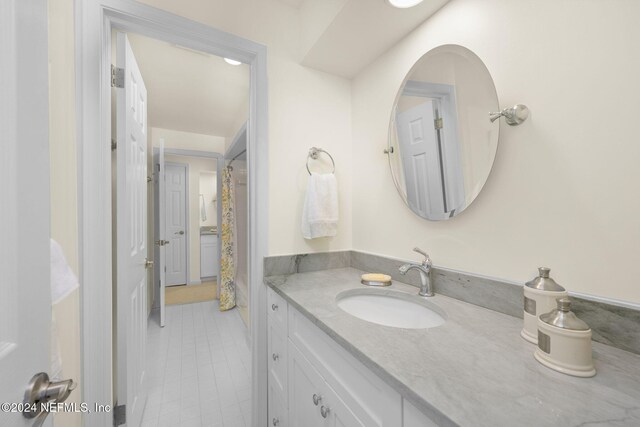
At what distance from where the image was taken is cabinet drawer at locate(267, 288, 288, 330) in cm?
110

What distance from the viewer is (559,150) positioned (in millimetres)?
721

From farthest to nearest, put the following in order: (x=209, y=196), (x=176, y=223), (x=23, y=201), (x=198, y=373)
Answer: (x=209, y=196) → (x=176, y=223) → (x=198, y=373) → (x=23, y=201)

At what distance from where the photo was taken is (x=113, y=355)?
1.18 meters

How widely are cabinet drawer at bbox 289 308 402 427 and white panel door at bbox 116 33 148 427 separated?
2.92 feet

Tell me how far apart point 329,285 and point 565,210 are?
0.87 meters

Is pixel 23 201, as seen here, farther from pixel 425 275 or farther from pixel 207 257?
pixel 207 257

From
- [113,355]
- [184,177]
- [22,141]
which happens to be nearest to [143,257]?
[113,355]

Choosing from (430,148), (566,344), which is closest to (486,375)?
(566,344)

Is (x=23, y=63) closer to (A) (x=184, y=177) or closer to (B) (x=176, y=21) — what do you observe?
(B) (x=176, y=21)

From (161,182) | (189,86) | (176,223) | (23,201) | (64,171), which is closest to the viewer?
(23,201)

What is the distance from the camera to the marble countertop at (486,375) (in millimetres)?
407

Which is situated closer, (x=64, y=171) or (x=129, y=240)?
(x=64, y=171)

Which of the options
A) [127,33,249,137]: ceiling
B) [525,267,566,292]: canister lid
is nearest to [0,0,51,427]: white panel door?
[525,267,566,292]: canister lid

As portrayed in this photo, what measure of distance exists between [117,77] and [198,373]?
6.49 feet
